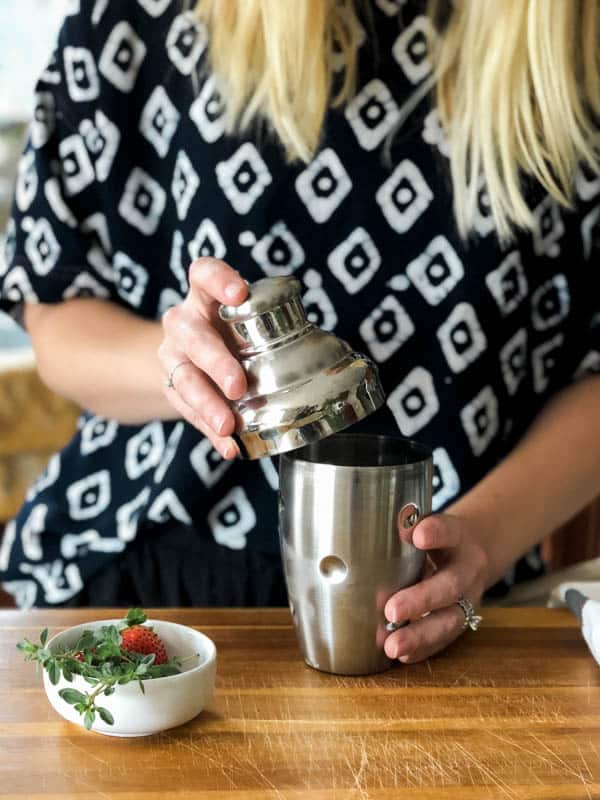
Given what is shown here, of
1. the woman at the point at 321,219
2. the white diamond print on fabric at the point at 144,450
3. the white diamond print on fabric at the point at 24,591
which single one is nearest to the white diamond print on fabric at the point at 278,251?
the woman at the point at 321,219

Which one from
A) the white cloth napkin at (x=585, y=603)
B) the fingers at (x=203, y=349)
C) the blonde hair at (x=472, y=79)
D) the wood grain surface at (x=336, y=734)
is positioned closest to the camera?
the wood grain surface at (x=336, y=734)

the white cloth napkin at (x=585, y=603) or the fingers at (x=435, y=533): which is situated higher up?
the fingers at (x=435, y=533)

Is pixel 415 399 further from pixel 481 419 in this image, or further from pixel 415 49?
pixel 415 49

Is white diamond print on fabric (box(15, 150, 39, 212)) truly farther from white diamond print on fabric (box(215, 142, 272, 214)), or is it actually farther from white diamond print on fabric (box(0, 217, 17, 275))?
white diamond print on fabric (box(215, 142, 272, 214))

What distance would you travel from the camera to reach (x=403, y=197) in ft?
3.71

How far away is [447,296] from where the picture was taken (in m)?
1.13

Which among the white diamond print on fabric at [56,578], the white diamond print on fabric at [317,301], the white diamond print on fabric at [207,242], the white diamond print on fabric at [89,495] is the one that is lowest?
the white diamond print on fabric at [56,578]

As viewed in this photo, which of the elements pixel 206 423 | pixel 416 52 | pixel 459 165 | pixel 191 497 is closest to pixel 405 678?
pixel 206 423

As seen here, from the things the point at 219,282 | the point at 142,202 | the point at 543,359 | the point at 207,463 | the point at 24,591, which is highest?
the point at 219,282

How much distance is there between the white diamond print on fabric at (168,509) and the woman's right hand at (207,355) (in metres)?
0.26

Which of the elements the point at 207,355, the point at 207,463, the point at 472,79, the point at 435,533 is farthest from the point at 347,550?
the point at 472,79

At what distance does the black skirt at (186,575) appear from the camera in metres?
1.15

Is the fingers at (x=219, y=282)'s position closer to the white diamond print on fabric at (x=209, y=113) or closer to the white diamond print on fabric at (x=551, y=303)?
the white diamond print on fabric at (x=209, y=113)

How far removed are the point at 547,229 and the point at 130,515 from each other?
1.80ft
